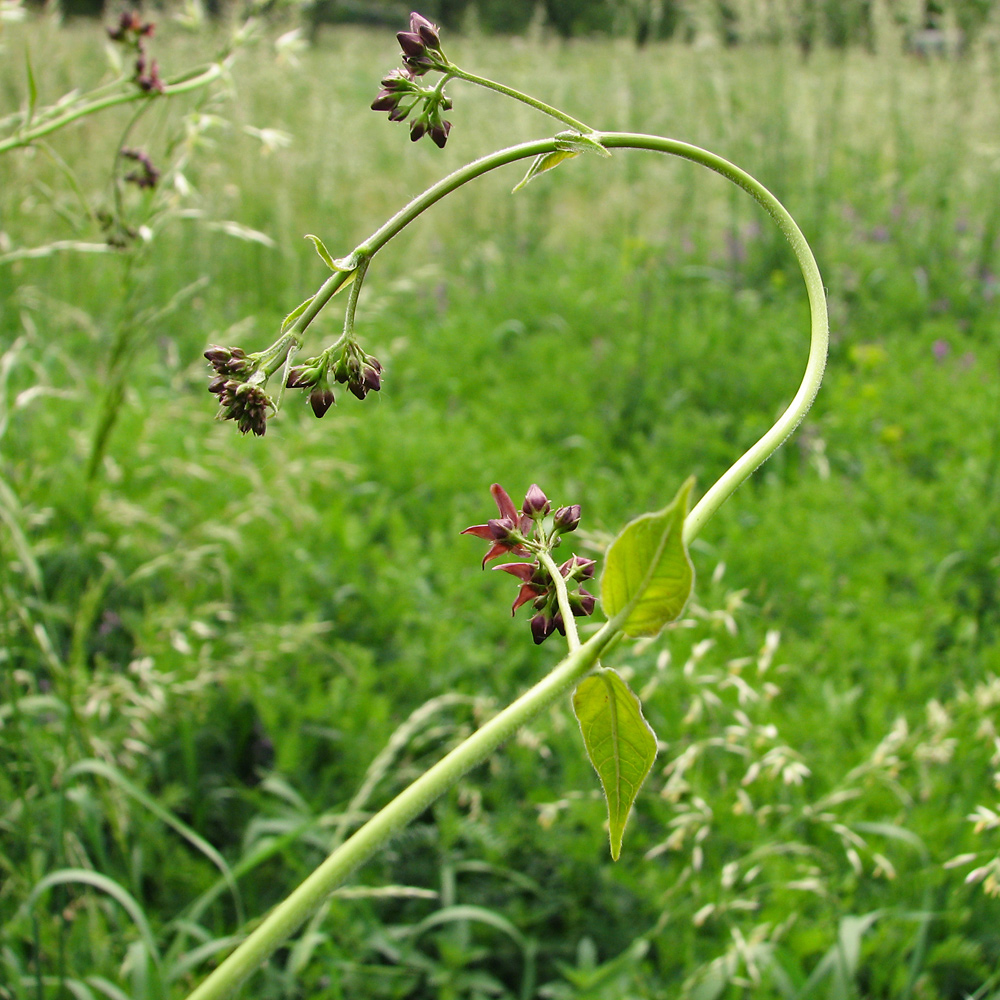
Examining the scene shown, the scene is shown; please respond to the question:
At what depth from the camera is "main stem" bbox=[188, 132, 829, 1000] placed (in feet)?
1.20

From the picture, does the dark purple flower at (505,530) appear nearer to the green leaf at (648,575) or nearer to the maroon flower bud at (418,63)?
the green leaf at (648,575)

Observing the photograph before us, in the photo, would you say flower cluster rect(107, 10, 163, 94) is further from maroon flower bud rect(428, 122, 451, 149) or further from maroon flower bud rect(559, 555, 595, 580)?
maroon flower bud rect(559, 555, 595, 580)

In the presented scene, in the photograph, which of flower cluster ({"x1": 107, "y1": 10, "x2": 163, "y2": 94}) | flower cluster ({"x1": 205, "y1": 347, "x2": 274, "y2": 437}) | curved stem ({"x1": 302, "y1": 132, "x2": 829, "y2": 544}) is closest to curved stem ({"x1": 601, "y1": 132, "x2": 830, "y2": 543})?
curved stem ({"x1": 302, "y1": 132, "x2": 829, "y2": 544})

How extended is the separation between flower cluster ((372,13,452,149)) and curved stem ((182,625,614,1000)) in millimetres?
336

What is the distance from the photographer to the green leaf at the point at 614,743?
493 millimetres

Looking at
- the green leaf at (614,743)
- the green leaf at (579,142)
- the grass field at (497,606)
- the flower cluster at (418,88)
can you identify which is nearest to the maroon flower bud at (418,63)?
the flower cluster at (418,88)

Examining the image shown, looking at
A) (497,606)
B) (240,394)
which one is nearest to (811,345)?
(240,394)

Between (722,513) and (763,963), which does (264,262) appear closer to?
(722,513)

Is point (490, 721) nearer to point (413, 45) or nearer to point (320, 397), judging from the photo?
point (320, 397)

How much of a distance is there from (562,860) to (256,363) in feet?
4.67

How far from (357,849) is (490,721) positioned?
7cm

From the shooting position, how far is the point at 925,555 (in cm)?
247

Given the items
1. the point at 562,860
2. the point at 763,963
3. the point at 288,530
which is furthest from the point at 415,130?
the point at 288,530

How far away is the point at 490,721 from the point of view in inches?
15.7
